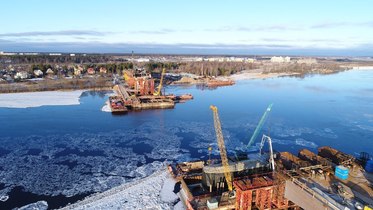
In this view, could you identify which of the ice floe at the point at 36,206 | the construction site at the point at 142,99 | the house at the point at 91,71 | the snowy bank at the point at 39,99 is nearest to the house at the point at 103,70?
the house at the point at 91,71

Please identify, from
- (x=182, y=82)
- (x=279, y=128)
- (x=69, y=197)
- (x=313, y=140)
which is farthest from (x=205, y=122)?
(x=182, y=82)

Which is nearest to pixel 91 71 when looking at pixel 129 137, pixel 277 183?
pixel 129 137

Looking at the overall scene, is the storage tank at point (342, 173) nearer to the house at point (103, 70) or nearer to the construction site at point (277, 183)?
the construction site at point (277, 183)

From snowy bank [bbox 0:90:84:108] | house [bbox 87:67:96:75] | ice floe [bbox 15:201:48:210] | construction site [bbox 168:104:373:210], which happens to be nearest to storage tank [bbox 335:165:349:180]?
construction site [bbox 168:104:373:210]

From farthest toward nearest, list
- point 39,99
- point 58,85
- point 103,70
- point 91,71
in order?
1. point 103,70
2. point 91,71
3. point 58,85
4. point 39,99

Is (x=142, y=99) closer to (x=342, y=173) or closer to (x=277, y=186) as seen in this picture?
(x=277, y=186)

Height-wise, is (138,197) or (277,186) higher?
(277,186)

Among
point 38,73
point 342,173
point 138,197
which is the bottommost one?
point 138,197
